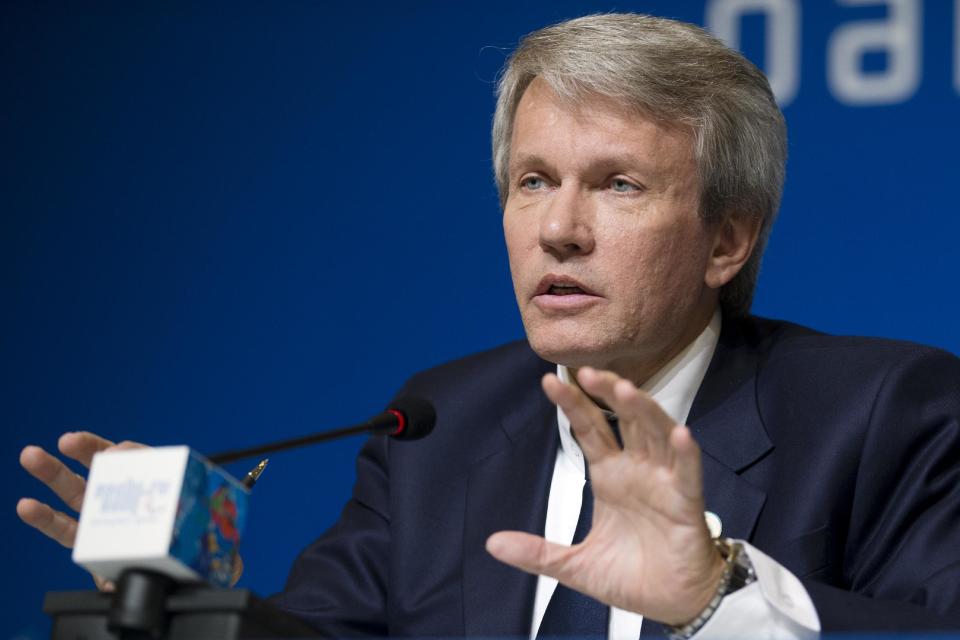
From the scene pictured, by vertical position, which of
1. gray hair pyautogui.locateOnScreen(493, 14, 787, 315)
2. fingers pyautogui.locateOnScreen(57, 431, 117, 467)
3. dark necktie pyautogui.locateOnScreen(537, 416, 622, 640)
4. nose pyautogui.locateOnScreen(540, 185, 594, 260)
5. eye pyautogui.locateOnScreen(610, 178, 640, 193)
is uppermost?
gray hair pyautogui.locateOnScreen(493, 14, 787, 315)

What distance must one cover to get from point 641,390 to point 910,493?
408mm

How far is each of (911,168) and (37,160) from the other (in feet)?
7.01

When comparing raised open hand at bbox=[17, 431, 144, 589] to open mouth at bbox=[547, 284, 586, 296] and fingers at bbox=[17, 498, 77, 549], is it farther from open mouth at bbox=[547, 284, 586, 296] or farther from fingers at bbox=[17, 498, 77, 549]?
open mouth at bbox=[547, 284, 586, 296]

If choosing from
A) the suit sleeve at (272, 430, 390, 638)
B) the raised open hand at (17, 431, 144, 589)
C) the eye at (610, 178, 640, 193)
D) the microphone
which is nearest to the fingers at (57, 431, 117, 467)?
the raised open hand at (17, 431, 144, 589)

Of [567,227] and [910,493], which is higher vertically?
[567,227]

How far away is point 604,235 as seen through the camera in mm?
2166

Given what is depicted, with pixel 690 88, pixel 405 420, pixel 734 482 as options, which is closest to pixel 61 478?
pixel 405 420

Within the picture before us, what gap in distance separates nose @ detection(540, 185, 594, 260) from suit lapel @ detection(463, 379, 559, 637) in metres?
0.33

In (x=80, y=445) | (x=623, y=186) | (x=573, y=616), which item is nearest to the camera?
(x=80, y=445)

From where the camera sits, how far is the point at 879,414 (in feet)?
6.82

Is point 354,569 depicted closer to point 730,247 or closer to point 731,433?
point 731,433

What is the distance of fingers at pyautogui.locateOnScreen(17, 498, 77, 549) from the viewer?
1.87m

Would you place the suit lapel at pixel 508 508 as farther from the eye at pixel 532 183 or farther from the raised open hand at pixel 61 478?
the raised open hand at pixel 61 478

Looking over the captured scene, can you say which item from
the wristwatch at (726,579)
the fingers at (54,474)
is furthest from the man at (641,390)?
the wristwatch at (726,579)
